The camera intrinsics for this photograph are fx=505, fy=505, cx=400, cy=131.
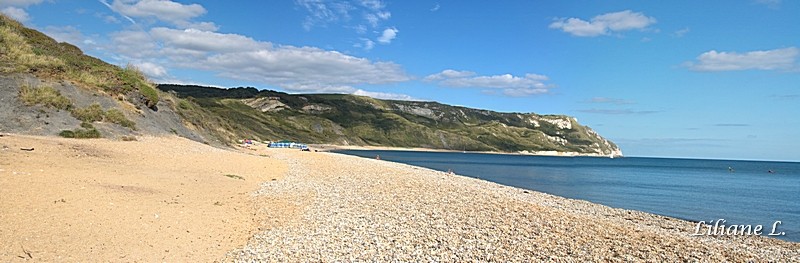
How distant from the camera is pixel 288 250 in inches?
431

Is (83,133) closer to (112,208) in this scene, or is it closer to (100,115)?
(100,115)

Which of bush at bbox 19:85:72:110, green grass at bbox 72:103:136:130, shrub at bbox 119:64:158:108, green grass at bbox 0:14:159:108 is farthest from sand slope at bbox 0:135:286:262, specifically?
shrub at bbox 119:64:158:108

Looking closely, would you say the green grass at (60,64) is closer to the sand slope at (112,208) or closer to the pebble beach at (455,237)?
the sand slope at (112,208)

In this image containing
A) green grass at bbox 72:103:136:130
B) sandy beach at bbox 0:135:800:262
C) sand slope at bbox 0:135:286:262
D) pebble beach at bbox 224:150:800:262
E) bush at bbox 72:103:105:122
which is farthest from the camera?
green grass at bbox 72:103:136:130

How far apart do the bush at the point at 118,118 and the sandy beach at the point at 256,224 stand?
9.27 m

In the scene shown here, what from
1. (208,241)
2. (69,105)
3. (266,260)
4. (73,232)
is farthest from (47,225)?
(69,105)

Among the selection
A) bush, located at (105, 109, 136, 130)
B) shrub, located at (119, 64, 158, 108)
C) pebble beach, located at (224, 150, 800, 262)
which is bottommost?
pebble beach, located at (224, 150, 800, 262)

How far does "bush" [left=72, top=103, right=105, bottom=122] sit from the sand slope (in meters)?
7.38

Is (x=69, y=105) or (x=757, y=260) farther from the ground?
(x=69, y=105)

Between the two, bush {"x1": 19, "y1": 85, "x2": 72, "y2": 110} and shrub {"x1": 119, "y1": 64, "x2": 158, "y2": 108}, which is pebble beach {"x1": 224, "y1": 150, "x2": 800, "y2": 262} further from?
shrub {"x1": 119, "y1": 64, "x2": 158, "y2": 108}

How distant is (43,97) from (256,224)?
21.2 meters

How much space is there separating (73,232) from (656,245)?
541 inches

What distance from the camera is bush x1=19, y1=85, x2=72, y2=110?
2677 cm

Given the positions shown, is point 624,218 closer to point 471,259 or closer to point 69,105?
point 471,259
